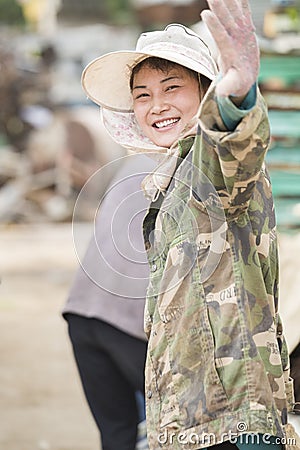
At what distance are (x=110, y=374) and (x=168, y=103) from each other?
1432 mm

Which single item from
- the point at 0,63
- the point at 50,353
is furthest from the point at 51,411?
the point at 0,63

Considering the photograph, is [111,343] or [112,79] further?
[111,343]

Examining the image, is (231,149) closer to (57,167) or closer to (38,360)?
(38,360)

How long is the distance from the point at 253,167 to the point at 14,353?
14.0ft

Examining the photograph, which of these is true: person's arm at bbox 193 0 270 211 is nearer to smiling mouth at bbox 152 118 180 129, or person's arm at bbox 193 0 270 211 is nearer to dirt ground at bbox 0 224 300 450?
smiling mouth at bbox 152 118 180 129

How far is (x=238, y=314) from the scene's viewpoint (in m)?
2.20

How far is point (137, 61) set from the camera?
256 centimetres

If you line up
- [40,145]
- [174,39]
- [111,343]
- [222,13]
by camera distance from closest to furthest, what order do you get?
[222,13] → [174,39] → [111,343] → [40,145]

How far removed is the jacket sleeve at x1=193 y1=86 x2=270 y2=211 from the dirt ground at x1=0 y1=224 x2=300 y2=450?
0.77 meters

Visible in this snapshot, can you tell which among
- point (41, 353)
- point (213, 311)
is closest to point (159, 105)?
point (213, 311)

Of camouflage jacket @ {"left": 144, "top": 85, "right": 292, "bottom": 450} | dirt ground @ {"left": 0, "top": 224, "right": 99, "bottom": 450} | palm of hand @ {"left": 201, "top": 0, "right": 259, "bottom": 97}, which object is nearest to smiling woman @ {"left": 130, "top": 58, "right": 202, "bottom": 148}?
camouflage jacket @ {"left": 144, "top": 85, "right": 292, "bottom": 450}

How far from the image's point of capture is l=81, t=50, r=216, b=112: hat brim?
2.57 m

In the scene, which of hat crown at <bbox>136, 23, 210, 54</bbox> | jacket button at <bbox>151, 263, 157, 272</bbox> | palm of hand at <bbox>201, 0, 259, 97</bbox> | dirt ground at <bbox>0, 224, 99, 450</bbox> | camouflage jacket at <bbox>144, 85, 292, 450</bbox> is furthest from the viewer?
dirt ground at <bbox>0, 224, 99, 450</bbox>

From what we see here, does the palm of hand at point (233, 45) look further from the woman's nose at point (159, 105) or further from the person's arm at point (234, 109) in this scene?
the woman's nose at point (159, 105)
